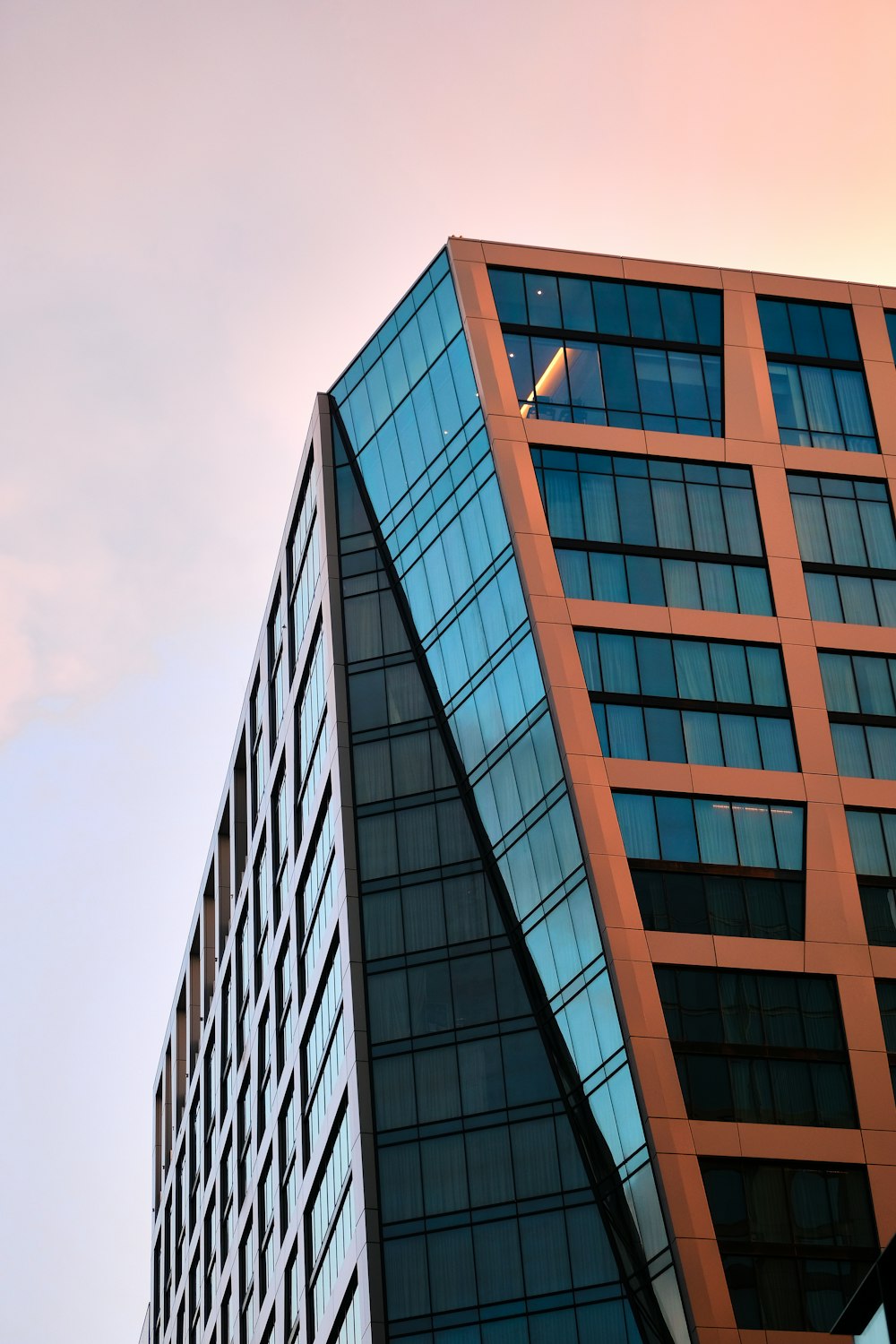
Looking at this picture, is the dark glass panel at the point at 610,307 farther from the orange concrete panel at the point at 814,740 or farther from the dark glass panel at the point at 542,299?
the orange concrete panel at the point at 814,740

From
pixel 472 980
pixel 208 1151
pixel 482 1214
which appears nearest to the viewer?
pixel 482 1214

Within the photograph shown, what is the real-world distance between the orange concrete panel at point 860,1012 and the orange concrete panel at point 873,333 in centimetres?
2318

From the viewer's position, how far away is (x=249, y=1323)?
80.3m

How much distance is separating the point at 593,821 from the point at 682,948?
180 inches

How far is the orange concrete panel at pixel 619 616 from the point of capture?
204 ft

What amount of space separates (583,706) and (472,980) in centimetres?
962

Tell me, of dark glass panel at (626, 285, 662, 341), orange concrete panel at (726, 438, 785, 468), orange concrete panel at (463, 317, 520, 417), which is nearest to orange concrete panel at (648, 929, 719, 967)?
orange concrete panel at (726, 438, 785, 468)

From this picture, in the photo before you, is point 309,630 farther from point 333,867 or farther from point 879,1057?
point 879,1057

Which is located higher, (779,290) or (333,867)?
(779,290)

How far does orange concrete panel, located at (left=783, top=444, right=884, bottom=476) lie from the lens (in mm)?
66875

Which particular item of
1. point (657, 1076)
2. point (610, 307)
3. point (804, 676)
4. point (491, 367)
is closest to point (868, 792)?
point (804, 676)

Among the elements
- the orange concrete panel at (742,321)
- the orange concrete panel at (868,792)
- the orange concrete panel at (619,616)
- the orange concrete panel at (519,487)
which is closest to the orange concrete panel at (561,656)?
the orange concrete panel at (619,616)

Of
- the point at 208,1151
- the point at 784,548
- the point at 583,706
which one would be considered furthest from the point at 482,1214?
the point at 208,1151

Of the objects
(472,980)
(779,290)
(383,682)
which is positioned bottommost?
(472,980)
